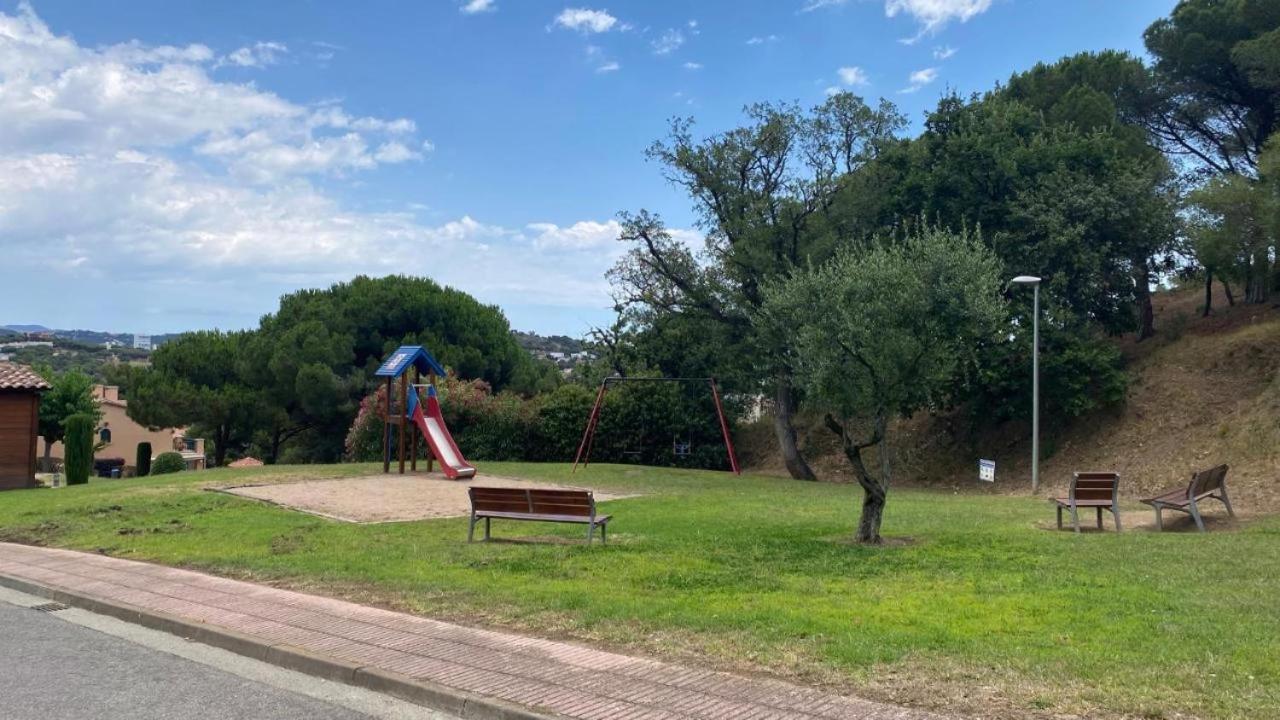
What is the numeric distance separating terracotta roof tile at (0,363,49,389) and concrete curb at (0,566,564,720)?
21786mm

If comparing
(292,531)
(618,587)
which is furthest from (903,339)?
(292,531)

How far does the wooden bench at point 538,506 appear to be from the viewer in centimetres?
1134

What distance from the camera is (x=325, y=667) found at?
6410 millimetres

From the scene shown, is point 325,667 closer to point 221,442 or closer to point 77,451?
point 77,451

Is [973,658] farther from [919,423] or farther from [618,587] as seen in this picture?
[919,423]

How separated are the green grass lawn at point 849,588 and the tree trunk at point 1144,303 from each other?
1457 centimetres

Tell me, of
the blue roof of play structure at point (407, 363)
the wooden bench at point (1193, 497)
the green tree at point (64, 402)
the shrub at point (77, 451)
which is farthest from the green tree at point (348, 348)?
the wooden bench at point (1193, 497)

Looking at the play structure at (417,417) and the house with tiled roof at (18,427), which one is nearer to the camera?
the play structure at (417,417)

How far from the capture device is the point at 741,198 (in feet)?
91.1

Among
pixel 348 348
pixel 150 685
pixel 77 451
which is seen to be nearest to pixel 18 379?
pixel 77 451

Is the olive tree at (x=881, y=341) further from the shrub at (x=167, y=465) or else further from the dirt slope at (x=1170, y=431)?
the shrub at (x=167, y=465)

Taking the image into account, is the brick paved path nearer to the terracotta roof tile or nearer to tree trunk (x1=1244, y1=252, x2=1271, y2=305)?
the terracotta roof tile

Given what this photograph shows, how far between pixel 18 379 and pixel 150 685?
2594cm

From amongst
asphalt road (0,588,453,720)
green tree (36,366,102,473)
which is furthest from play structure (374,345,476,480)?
green tree (36,366,102,473)
